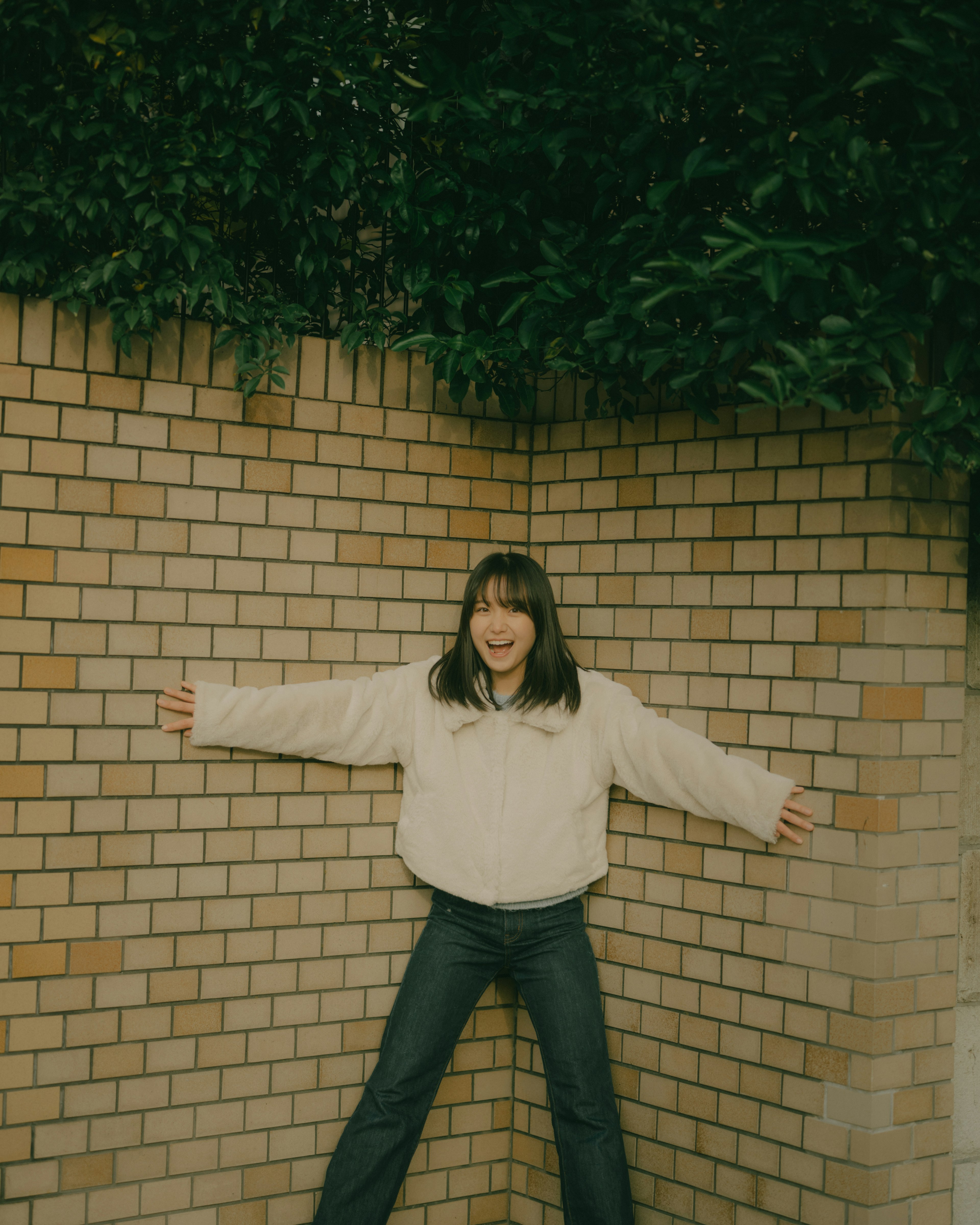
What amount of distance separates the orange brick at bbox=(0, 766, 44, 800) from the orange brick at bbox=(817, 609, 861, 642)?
7.58 ft

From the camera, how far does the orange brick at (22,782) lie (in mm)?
2977

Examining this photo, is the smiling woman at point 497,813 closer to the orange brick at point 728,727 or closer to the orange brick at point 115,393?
the orange brick at point 728,727

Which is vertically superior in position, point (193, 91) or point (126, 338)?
point (193, 91)

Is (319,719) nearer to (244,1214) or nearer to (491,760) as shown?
(491,760)

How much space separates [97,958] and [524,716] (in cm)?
147

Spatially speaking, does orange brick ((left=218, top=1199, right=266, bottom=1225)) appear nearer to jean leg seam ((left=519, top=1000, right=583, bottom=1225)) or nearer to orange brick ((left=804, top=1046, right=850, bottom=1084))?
jean leg seam ((left=519, top=1000, right=583, bottom=1225))

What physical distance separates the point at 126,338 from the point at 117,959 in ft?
6.09

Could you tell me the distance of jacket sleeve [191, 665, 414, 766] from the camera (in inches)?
122

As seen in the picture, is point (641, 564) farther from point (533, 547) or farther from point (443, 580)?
point (443, 580)

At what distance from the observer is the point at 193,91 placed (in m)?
3.10

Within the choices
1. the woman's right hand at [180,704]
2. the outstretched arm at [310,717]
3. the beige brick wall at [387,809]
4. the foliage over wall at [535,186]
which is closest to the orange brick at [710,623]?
the beige brick wall at [387,809]

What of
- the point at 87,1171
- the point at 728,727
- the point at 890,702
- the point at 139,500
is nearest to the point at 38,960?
the point at 87,1171

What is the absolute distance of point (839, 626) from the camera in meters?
2.95

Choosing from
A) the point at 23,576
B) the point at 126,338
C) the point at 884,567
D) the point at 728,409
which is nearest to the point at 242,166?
the point at 126,338
